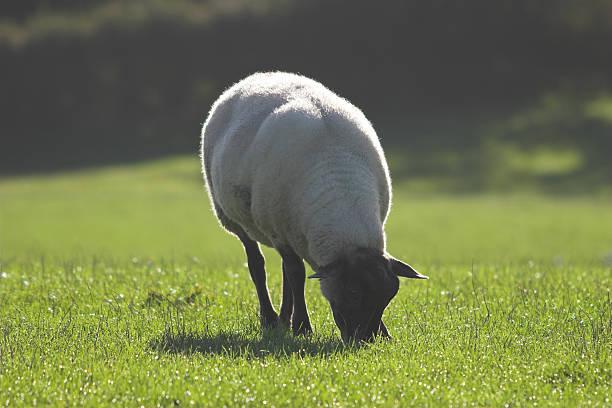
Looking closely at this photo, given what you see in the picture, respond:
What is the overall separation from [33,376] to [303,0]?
172 feet

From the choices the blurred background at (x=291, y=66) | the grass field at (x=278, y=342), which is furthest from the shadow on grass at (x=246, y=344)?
the blurred background at (x=291, y=66)

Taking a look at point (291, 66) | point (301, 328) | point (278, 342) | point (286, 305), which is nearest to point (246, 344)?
point (278, 342)

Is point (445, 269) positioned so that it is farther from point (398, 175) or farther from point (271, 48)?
point (271, 48)

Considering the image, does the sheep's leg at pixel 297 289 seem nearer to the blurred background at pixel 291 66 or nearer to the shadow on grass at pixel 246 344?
the shadow on grass at pixel 246 344

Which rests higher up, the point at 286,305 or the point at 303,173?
the point at 303,173

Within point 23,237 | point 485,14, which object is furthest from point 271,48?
point 23,237

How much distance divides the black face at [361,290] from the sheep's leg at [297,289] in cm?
69

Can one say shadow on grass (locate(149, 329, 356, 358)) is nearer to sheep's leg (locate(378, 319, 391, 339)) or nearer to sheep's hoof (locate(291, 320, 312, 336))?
sheep's hoof (locate(291, 320, 312, 336))

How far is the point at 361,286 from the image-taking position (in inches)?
232

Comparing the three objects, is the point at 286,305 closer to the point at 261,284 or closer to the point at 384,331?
the point at 261,284

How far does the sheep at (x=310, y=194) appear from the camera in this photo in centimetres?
599

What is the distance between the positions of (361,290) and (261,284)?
1888mm

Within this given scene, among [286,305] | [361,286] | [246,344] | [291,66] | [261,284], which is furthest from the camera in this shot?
[291,66]

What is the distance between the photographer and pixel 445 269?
405 inches
